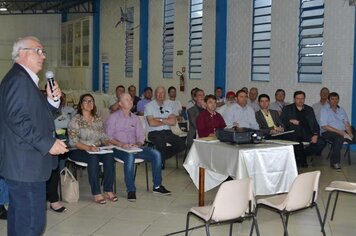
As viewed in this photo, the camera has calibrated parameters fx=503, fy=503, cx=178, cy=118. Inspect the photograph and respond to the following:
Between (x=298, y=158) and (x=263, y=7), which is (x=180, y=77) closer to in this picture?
(x=263, y=7)

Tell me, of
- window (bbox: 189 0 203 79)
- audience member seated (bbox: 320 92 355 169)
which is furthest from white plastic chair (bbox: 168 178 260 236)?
window (bbox: 189 0 203 79)

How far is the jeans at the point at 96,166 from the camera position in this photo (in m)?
5.25

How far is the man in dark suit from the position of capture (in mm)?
2623

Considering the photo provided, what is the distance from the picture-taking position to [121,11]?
15094 millimetres

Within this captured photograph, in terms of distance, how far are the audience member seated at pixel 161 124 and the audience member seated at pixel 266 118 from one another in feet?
3.96

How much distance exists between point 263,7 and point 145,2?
4.81 m

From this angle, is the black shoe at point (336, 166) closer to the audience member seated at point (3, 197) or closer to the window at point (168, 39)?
the audience member seated at point (3, 197)

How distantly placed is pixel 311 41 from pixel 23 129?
793 cm

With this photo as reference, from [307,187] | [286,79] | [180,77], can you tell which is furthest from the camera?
[180,77]

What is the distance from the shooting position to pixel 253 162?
14.8ft

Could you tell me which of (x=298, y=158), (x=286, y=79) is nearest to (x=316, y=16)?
(x=286, y=79)

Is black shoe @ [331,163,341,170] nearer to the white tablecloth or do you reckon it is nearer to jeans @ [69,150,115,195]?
the white tablecloth

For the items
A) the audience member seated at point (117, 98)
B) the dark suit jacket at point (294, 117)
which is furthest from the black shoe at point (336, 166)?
the audience member seated at point (117, 98)

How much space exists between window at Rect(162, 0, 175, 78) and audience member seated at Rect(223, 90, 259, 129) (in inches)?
276
